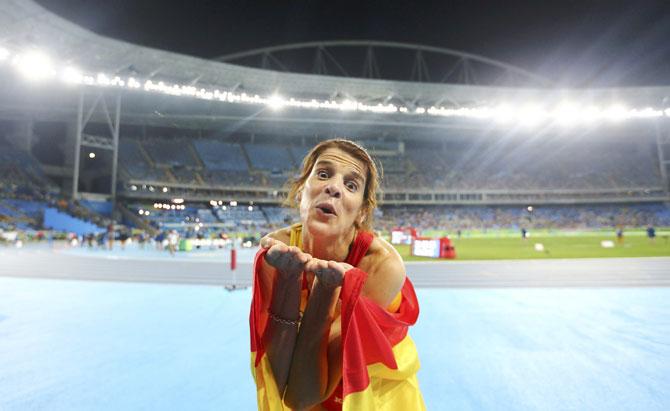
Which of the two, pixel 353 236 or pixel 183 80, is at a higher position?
pixel 183 80

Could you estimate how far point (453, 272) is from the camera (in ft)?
35.4

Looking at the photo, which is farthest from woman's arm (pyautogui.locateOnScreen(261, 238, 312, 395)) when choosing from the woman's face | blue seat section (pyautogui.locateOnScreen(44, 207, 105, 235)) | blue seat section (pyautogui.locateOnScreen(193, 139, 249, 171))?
blue seat section (pyautogui.locateOnScreen(193, 139, 249, 171))

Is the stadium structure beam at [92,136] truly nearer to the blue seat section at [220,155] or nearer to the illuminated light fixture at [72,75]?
the illuminated light fixture at [72,75]

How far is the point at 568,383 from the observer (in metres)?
3.24

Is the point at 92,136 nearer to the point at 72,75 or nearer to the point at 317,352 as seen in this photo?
the point at 72,75

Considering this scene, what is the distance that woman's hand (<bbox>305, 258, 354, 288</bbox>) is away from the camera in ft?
3.90

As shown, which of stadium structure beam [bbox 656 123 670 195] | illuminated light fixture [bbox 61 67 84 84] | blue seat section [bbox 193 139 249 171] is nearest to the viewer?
illuminated light fixture [bbox 61 67 84 84]

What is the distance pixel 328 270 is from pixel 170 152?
1955 inches

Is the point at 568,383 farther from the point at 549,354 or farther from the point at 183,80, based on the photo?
the point at 183,80

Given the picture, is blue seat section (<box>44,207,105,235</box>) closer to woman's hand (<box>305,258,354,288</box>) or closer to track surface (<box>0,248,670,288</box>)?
track surface (<box>0,248,670,288</box>)

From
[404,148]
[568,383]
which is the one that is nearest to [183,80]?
[568,383]

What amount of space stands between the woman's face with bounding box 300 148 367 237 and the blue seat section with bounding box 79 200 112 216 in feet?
132

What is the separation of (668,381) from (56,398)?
5.84 meters

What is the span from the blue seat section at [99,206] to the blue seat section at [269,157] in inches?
733
